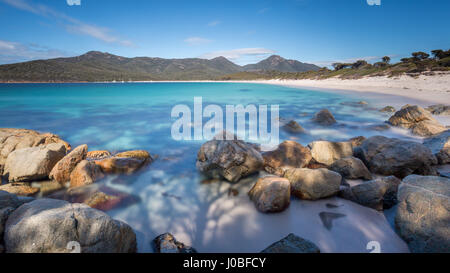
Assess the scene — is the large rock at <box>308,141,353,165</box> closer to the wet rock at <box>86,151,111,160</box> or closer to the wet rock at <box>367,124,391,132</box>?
the wet rock at <box>367,124,391,132</box>

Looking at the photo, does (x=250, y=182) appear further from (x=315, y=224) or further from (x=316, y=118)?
(x=316, y=118)

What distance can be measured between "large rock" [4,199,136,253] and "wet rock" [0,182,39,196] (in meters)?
2.41

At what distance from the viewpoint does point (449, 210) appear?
2400 mm

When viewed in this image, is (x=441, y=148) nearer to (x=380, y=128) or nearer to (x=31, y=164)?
(x=380, y=128)

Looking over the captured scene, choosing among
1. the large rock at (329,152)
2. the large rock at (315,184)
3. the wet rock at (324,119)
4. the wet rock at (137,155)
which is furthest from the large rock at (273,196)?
the wet rock at (324,119)

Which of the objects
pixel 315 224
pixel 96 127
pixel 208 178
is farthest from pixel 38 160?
pixel 96 127

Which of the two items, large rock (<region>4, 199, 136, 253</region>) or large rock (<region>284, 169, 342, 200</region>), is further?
large rock (<region>284, 169, 342, 200</region>)

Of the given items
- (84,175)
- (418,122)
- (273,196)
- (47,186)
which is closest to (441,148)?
(418,122)

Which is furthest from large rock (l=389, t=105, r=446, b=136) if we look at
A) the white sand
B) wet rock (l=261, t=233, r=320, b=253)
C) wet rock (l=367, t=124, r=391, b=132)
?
the white sand

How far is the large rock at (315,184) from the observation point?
3643 millimetres

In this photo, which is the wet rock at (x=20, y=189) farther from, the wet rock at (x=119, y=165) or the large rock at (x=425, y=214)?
the large rock at (x=425, y=214)

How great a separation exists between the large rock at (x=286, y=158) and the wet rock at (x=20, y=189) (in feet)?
17.1

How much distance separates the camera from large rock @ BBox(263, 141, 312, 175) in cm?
495
